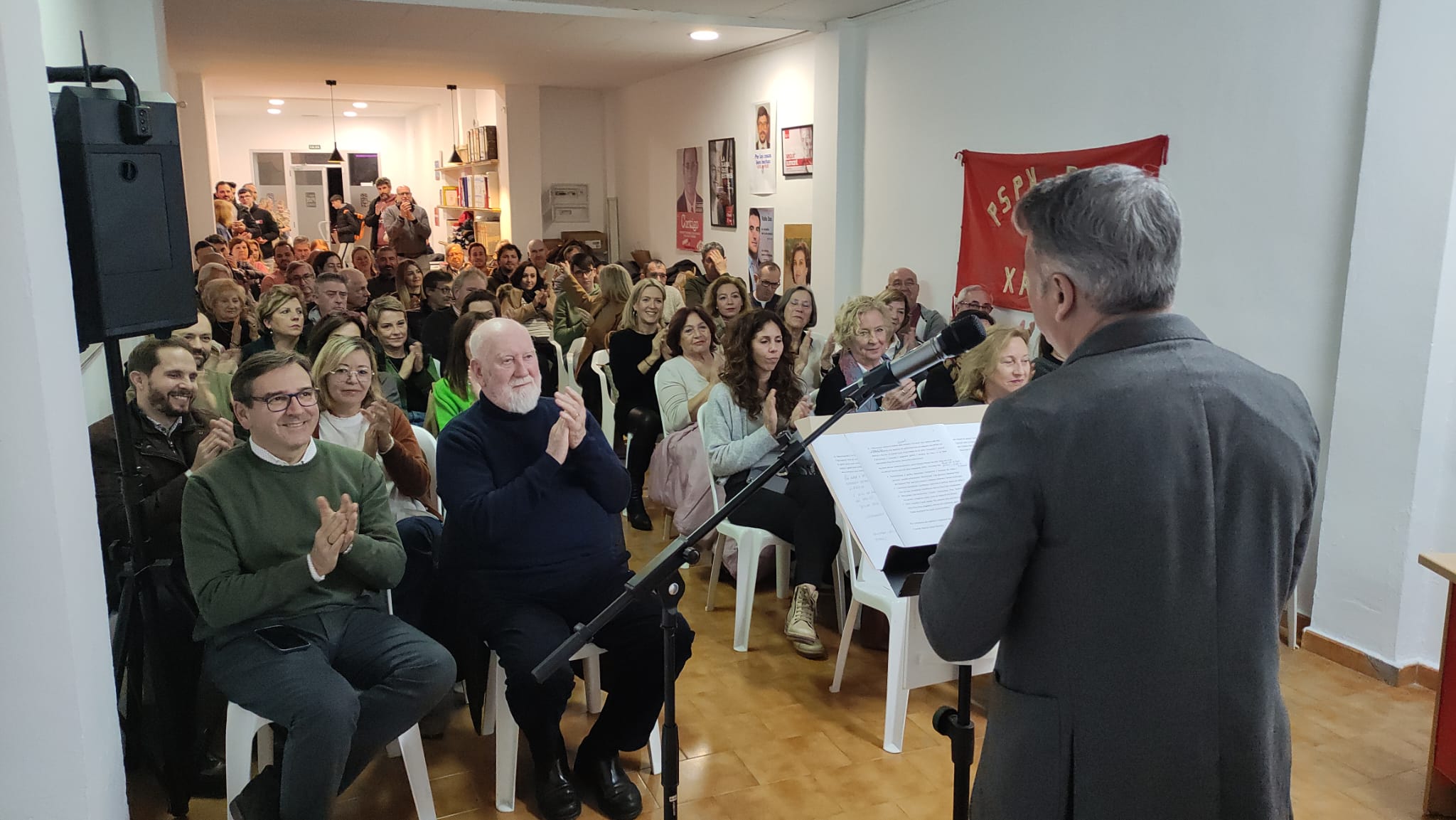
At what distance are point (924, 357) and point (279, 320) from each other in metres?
3.34

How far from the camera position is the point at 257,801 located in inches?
84.7

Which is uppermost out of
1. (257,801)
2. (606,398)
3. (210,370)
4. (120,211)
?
(120,211)

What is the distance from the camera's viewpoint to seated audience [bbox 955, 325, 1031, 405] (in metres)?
3.38

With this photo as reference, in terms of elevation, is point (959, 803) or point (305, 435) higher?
point (305, 435)

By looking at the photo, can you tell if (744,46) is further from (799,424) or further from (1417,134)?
(799,424)

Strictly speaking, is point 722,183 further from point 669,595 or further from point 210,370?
point 669,595

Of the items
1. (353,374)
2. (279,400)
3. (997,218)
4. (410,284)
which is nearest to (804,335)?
(997,218)

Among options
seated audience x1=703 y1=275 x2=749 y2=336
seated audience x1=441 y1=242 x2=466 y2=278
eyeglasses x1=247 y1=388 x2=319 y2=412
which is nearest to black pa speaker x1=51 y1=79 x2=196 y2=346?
eyeglasses x1=247 y1=388 x2=319 y2=412

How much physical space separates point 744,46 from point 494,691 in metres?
5.91

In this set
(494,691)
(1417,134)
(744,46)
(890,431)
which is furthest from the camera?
(744,46)

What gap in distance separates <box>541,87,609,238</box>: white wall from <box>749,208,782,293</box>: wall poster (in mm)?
3115

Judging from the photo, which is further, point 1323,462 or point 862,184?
point 862,184

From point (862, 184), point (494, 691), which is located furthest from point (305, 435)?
point (862, 184)

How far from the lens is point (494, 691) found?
2732 millimetres
